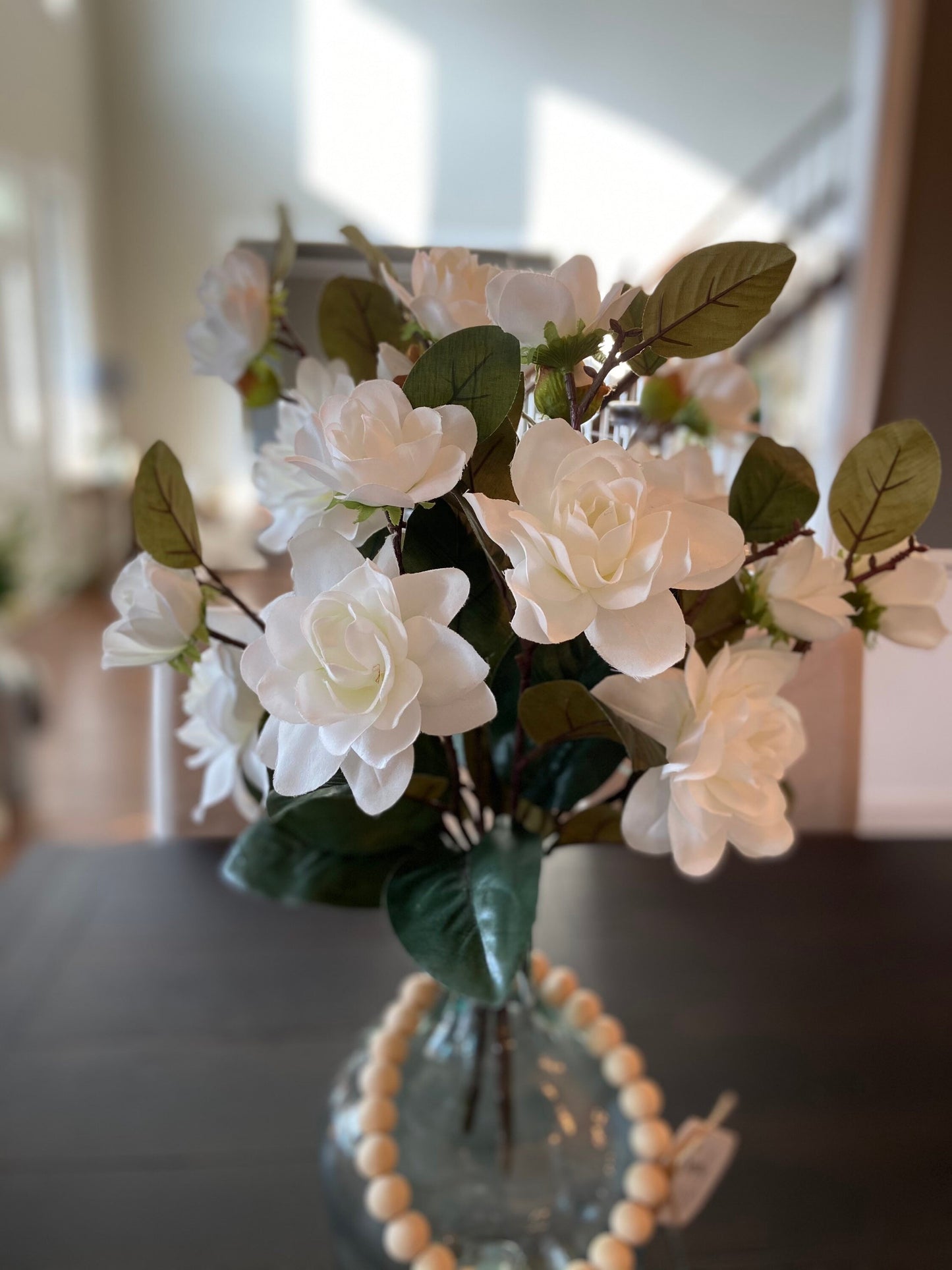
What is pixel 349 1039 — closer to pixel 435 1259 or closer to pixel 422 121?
pixel 435 1259

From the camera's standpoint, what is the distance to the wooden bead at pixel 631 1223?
0.56 meters

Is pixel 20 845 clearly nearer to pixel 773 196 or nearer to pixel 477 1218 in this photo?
pixel 477 1218

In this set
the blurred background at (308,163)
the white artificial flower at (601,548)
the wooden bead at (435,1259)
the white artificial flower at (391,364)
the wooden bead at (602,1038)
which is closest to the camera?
the white artificial flower at (601,548)

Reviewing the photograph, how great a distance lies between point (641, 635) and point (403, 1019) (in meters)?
0.41

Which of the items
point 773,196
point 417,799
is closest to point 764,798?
point 417,799

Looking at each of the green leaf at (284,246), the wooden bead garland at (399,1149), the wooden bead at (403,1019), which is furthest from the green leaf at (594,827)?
the green leaf at (284,246)

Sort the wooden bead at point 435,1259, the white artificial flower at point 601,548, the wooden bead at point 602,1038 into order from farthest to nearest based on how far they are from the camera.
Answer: the wooden bead at point 602,1038
the wooden bead at point 435,1259
the white artificial flower at point 601,548

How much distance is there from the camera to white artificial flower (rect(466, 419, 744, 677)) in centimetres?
33

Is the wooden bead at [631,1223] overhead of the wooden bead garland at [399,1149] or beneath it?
beneath

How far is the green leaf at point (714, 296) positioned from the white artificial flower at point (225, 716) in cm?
23

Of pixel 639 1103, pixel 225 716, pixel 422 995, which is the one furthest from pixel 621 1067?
pixel 225 716

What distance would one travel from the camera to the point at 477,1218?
1.84 ft

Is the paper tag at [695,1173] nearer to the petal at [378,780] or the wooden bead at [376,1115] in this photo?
the wooden bead at [376,1115]

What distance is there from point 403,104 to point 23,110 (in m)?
2.34
